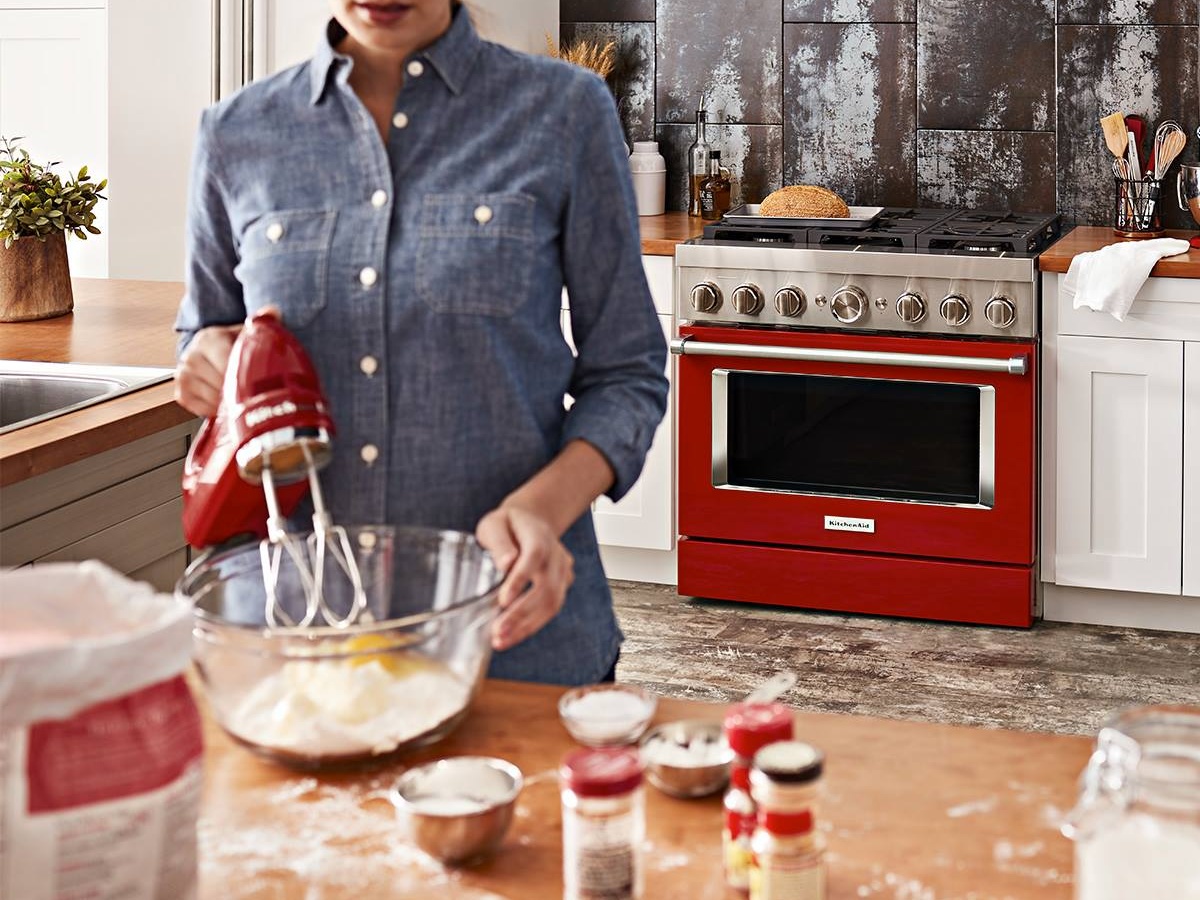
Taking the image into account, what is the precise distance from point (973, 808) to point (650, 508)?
118 inches

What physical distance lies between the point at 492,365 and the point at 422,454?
11cm

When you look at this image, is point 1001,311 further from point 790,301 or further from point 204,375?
point 204,375

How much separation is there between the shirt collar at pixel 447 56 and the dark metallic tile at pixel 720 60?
313cm

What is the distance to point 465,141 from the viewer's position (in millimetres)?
1450

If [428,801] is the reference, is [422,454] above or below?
above

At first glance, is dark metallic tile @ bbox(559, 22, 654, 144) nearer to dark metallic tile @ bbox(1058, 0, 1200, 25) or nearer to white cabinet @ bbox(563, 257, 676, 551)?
white cabinet @ bbox(563, 257, 676, 551)

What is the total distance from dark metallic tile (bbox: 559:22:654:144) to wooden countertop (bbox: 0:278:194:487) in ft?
5.81

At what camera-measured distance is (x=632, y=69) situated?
4.62 meters

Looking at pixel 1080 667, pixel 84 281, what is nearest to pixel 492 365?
pixel 84 281

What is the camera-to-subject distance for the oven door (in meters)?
3.72

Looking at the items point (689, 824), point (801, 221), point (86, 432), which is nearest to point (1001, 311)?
point (801, 221)

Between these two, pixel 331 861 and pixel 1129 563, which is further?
pixel 1129 563

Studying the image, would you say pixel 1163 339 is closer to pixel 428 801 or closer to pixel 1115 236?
pixel 1115 236

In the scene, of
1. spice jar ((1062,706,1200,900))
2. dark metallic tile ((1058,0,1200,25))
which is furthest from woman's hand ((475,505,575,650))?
dark metallic tile ((1058,0,1200,25))
